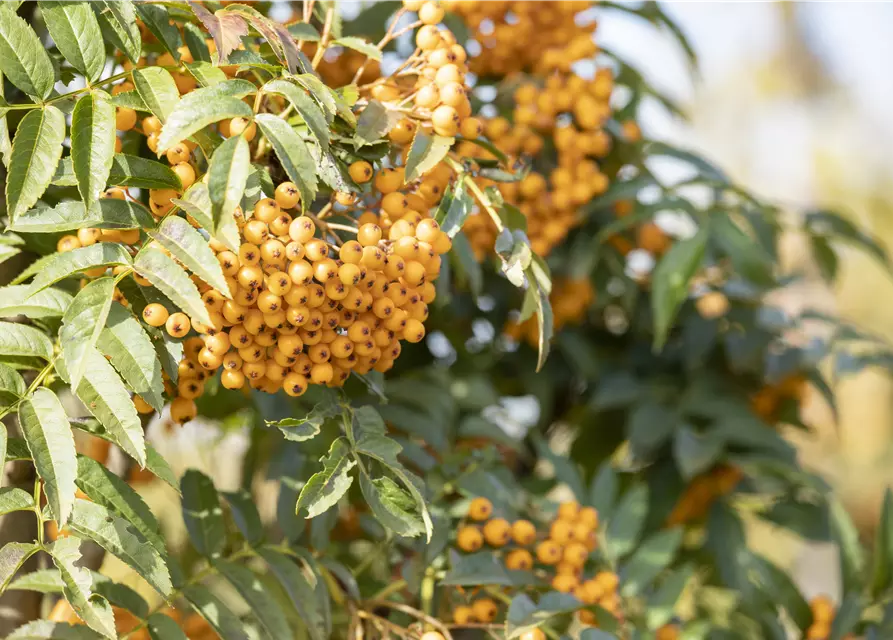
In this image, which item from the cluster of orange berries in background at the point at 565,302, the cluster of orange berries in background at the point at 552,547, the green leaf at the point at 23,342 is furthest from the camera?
the cluster of orange berries in background at the point at 565,302

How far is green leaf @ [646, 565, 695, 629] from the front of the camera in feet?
4.13

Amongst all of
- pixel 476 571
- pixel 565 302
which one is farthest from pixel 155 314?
pixel 565 302

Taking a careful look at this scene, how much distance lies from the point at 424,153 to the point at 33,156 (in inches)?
13.9

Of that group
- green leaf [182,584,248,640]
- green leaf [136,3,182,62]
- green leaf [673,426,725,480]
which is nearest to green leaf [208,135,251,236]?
green leaf [136,3,182,62]

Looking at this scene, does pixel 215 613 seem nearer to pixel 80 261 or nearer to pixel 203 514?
pixel 203 514

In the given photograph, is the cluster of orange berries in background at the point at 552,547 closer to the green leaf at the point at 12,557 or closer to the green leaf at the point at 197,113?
the green leaf at the point at 12,557

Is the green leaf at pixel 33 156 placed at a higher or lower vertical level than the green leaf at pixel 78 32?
lower

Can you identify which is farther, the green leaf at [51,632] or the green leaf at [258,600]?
the green leaf at [258,600]

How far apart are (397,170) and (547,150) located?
73 cm

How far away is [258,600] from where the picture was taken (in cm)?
92

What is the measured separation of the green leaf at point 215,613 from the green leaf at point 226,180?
427 millimetres

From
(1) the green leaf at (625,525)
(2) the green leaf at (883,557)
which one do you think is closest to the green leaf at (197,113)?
(1) the green leaf at (625,525)

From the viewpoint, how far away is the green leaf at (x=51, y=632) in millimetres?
803

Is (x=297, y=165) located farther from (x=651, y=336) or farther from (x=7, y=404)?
(x=651, y=336)
